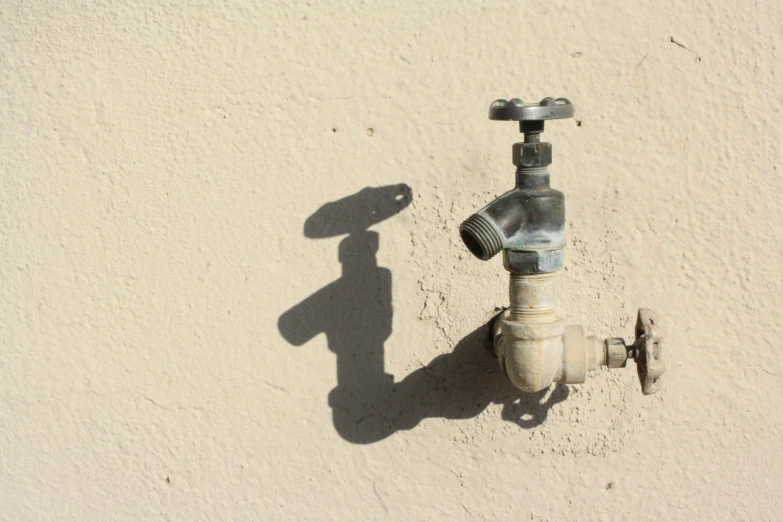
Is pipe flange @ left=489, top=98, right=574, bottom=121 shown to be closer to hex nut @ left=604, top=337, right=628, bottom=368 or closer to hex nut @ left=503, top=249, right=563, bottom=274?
hex nut @ left=503, top=249, right=563, bottom=274

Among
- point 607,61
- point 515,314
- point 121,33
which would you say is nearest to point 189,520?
point 515,314

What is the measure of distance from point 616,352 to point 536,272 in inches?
6.2

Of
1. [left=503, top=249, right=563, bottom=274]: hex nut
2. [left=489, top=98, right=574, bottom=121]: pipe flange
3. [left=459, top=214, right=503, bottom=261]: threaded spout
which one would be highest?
[left=489, top=98, right=574, bottom=121]: pipe flange

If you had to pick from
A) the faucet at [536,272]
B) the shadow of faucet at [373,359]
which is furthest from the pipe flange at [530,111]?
the shadow of faucet at [373,359]

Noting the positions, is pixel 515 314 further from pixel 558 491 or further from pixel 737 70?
pixel 737 70

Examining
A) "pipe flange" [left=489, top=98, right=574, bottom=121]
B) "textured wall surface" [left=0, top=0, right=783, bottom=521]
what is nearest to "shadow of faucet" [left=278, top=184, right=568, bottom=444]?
"textured wall surface" [left=0, top=0, right=783, bottom=521]

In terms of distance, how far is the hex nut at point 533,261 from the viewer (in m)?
0.83

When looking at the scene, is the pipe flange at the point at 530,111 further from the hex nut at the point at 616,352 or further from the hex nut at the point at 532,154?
the hex nut at the point at 616,352

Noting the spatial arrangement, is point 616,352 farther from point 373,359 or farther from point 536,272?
point 373,359

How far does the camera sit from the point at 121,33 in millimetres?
959

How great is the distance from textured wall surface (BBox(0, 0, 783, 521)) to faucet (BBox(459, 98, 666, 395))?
9 centimetres

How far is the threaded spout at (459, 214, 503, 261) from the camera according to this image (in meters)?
0.80

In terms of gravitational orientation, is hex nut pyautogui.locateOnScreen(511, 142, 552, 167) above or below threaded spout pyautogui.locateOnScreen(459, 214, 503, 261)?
above

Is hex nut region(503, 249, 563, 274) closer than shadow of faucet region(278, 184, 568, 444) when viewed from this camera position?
Yes
